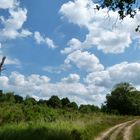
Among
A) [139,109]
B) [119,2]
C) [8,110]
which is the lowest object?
[8,110]

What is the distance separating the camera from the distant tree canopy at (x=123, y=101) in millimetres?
124969

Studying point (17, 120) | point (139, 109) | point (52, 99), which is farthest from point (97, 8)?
point (52, 99)

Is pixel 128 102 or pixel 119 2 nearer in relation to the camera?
pixel 119 2

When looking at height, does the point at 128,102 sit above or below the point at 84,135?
above

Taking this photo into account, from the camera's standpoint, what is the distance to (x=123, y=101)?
129375 millimetres

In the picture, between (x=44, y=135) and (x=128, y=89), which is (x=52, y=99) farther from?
(x=44, y=135)

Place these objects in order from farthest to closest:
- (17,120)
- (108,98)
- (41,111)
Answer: (108,98), (41,111), (17,120)

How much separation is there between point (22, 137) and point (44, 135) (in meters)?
1.87

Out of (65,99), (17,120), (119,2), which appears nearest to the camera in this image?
(119,2)

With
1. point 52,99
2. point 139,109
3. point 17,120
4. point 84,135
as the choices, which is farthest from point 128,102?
point 84,135

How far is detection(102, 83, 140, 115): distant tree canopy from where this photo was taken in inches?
4920

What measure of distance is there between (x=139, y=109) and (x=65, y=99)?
31016 millimetres

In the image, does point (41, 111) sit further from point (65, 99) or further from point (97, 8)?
point (65, 99)

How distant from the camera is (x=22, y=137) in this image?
26.3m
